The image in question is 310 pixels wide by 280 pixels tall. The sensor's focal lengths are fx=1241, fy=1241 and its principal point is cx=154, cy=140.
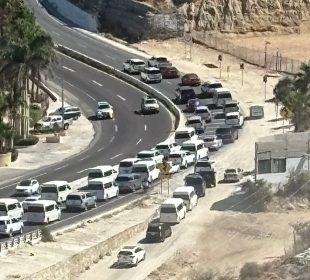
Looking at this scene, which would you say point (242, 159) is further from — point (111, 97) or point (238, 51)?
point (238, 51)

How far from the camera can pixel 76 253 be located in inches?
2357

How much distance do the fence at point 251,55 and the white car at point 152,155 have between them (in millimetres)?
36201

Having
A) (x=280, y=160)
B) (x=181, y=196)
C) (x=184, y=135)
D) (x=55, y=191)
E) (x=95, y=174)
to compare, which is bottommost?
(x=181, y=196)

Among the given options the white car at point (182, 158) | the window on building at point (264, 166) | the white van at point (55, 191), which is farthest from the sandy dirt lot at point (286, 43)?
the white van at point (55, 191)

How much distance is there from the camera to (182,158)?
79.6m

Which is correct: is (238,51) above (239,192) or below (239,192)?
above

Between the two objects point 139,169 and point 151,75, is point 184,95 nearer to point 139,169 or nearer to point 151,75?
point 151,75

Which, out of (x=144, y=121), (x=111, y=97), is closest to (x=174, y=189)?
(x=144, y=121)

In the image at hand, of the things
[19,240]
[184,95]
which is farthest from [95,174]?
[184,95]

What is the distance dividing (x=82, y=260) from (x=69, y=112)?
39486 millimetres

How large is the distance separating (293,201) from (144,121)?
2816 cm

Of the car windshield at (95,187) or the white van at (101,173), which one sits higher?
the white van at (101,173)

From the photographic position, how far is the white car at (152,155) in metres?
78.8

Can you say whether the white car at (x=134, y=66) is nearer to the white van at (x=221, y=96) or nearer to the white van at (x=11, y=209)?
the white van at (x=221, y=96)
